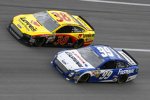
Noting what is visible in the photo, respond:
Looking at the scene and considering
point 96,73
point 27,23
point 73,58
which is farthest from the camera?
point 27,23

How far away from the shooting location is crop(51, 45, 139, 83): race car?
802 inches

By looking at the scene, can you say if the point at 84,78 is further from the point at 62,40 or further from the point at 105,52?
the point at 62,40

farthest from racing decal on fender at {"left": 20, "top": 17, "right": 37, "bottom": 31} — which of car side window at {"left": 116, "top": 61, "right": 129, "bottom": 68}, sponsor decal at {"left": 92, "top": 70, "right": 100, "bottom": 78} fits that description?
car side window at {"left": 116, "top": 61, "right": 129, "bottom": 68}

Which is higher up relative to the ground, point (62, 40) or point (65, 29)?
point (65, 29)

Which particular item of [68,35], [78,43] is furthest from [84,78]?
[78,43]

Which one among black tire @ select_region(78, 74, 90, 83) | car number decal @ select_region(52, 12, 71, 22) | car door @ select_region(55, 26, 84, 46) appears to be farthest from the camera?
car number decal @ select_region(52, 12, 71, 22)

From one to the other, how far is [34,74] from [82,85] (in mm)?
1968

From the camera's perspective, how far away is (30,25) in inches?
901

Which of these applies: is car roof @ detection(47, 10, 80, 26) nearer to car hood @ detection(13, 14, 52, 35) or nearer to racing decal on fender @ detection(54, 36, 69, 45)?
racing decal on fender @ detection(54, 36, 69, 45)

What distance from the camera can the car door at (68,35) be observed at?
23.0 metres

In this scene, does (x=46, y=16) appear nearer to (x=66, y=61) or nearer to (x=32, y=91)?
(x=66, y=61)

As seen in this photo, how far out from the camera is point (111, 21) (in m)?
27.7

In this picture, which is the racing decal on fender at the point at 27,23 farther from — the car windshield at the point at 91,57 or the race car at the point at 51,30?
the car windshield at the point at 91,57

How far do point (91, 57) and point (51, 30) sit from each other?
2688 millimetres
